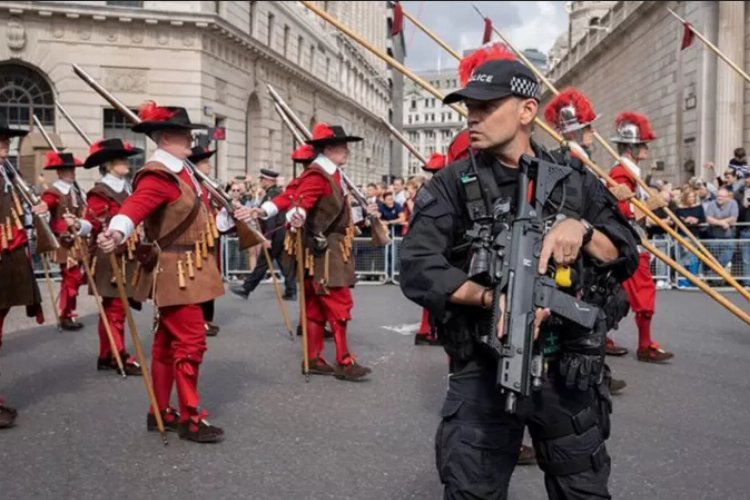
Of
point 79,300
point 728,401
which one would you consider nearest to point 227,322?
point 79,300

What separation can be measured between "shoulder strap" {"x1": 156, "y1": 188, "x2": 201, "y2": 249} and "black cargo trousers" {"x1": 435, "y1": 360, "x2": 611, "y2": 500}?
2.91m

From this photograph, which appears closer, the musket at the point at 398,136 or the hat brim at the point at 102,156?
the hat brim at the point at 102,156

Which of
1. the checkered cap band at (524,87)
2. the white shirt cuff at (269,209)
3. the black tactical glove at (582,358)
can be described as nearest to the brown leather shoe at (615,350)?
the white shirt cuff at (269,209)

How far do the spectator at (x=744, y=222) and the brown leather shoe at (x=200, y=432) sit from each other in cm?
1123

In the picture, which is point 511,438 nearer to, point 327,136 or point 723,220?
point 327,136

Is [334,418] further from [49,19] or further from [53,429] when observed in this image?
[49,19]

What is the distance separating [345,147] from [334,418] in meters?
2.57

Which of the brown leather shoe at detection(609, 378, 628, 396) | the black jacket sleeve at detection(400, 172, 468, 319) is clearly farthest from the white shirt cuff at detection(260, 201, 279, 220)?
the black jacket sleeve at detection(400, 172, 468, 319)

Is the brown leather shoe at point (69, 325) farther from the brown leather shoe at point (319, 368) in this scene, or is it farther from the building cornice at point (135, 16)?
the building cornice at point (135, 16)

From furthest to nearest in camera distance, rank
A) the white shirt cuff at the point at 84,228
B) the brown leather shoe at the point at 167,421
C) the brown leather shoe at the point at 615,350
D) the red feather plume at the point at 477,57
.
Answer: the brown leather shoe at the point at 615,350
the white shirt cuff at the point at 84,228
the brown leather shoe at the point at 167,421
the red feather plume at the point at 477,57

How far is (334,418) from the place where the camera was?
6078 mm

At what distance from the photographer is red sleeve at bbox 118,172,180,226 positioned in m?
5.06

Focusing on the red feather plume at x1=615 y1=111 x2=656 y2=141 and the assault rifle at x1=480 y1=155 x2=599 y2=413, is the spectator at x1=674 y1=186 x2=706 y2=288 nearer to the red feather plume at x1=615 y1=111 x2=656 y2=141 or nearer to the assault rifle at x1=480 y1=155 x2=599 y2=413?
the red feather plume at x1=615 y1=111 x2=656 y2=141

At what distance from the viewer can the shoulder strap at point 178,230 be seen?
5.45 m
